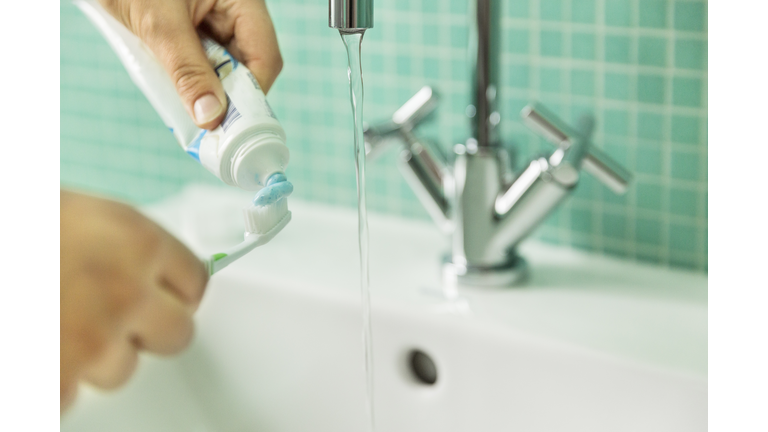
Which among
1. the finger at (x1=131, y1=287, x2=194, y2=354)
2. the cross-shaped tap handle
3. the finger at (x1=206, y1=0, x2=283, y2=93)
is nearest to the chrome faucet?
the cross-shaped tap handle

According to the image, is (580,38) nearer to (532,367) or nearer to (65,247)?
(532,367)

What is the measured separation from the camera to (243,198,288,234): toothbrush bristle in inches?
12.0

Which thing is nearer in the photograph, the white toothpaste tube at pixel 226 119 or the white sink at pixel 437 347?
the white toothpaste tube at pixel 226 119

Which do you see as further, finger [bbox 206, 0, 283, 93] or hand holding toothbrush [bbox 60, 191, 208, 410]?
finger [bbox 206, 0, 283, 93]

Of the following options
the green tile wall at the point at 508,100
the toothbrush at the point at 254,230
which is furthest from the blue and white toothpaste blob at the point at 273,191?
the green tile wall at the point at 508,100

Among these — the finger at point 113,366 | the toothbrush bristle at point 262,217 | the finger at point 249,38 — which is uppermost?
the finger at point 249,38

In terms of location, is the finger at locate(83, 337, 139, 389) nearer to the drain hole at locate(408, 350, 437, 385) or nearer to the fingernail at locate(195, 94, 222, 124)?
the fingernail at locate(195, 94, 222, 124)

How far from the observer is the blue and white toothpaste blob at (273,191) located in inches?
12.1

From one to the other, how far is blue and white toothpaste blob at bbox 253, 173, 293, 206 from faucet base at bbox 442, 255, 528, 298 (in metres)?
0.24

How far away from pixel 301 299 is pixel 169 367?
0.66 feet

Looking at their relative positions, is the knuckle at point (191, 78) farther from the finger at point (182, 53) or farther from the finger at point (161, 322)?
the finger at point (161, 322)

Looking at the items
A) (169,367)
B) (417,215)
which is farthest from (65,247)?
(417,215)

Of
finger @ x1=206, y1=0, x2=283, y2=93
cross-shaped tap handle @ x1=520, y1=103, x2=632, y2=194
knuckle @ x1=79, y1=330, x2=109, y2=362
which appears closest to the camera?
knuckle @ x1=79, y1=330, x2=109, y2=362

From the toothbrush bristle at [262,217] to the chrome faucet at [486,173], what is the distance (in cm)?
22
